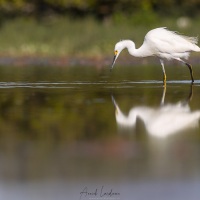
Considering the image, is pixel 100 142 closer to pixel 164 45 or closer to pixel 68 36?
pixel 164 45

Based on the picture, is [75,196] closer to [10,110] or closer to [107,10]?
[10,110]

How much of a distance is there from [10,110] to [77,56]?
63.0ft

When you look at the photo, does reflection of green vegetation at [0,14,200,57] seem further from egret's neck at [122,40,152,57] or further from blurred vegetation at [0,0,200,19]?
egret's neck at [122,40,152,57]

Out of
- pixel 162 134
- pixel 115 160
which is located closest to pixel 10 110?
pixel 162 134

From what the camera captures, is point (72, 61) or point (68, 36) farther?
point (68, 36)

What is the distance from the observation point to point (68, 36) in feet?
119

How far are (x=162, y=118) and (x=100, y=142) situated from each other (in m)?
1.89

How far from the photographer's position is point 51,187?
7.66 m

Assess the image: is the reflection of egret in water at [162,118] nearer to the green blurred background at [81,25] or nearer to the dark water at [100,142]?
the dark water at [100,142]

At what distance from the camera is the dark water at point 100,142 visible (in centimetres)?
761

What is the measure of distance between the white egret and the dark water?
112cm

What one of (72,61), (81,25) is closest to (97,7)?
(81,25)

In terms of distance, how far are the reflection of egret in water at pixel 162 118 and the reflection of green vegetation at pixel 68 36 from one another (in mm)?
19752

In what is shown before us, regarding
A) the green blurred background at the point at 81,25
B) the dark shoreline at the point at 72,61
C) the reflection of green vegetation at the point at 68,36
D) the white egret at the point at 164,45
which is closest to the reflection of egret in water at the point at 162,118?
the white egret at the point at 164,45
